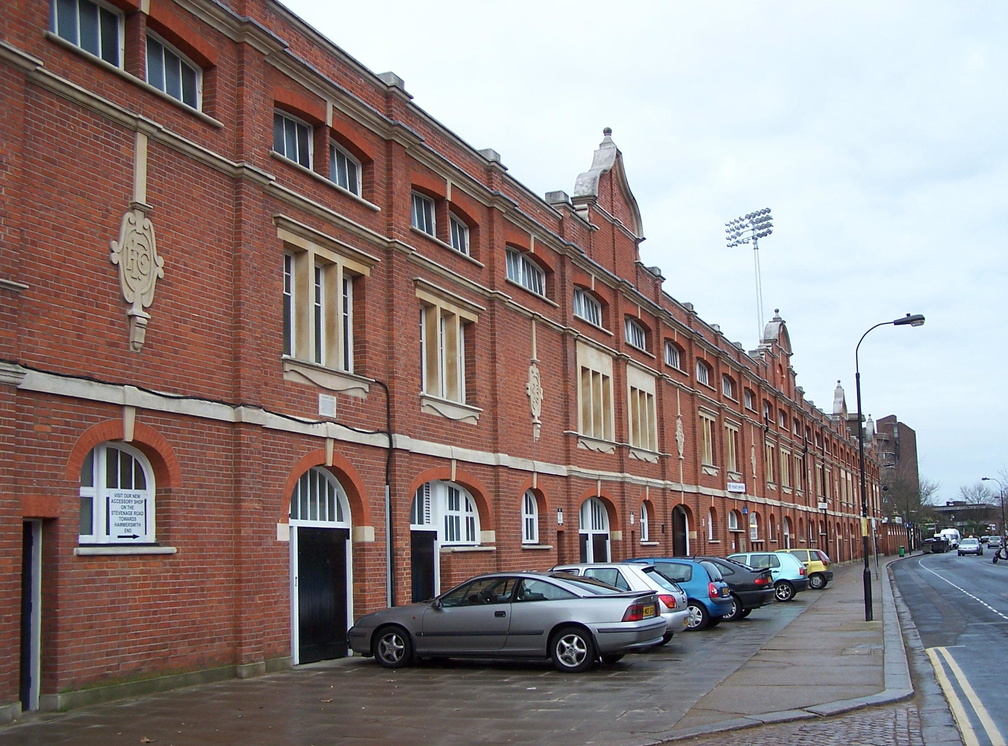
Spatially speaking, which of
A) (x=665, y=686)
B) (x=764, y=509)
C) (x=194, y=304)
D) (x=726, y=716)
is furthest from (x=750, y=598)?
(x=764, y=509)

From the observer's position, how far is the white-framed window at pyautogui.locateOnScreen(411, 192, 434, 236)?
68.6 feet

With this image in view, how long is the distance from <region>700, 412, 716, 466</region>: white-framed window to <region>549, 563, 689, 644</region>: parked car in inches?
870

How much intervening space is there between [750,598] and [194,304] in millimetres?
15094

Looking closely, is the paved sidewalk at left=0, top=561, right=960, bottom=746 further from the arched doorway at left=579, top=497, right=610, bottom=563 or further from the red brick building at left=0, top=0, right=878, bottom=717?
the arched doorway at left=579, top=497, right=610, bottom=563

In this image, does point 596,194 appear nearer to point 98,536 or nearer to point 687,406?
point 687,406

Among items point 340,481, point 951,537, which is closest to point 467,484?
point 340,481

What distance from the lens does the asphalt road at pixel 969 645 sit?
11031mm

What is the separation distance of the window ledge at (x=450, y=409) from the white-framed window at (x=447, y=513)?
4.46 ft

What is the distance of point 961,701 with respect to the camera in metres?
12.0

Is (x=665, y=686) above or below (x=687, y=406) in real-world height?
below

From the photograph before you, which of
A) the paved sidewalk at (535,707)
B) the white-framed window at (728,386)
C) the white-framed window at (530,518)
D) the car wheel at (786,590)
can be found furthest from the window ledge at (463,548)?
the white-framed window at (728,386)

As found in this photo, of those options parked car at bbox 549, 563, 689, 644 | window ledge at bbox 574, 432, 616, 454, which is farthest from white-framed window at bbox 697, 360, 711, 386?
parked car at bbox 549, 563, 689, 644

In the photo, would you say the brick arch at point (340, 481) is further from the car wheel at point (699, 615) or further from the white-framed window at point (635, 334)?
the white-framed window at point (635, 334)

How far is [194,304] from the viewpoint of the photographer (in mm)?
14414
